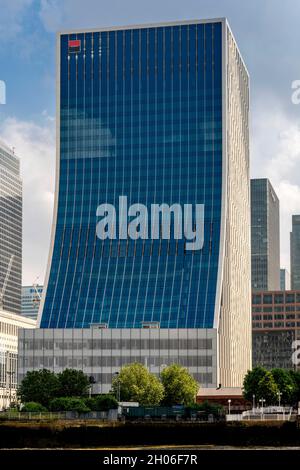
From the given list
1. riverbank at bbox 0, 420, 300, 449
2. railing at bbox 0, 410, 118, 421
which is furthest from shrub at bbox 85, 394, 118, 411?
riverbank at bbox 0, 420, 300, 449

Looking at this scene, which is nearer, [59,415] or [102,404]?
[59,415]

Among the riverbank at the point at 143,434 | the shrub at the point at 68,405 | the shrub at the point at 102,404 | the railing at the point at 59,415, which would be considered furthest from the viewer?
the shrub at the point at 102,404

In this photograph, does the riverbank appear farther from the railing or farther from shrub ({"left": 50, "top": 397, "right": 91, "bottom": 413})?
shrub ({"left": 50, "top": 397, "right": 91, "bottom": 413})

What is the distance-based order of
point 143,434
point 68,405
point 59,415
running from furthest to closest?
point 68,405, point 59,415, point 143,434

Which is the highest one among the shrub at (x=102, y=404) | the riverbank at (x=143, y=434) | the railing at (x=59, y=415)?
the shrub at (x=102, y=404)

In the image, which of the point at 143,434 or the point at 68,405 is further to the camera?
the point at 68,405

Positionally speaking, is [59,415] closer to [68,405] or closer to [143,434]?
[68,405]

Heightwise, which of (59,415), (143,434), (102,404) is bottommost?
(143,434)

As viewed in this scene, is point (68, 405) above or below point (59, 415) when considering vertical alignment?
above

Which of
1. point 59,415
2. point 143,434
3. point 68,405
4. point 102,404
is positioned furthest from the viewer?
point 102,404

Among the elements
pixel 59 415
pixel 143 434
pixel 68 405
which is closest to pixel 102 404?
pixel 68 405

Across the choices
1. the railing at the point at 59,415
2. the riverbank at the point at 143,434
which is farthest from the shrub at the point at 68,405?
the riverbank at the point at 143,434

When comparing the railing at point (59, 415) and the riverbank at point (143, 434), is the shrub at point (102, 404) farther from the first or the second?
the riverbank at point (143, 434)
